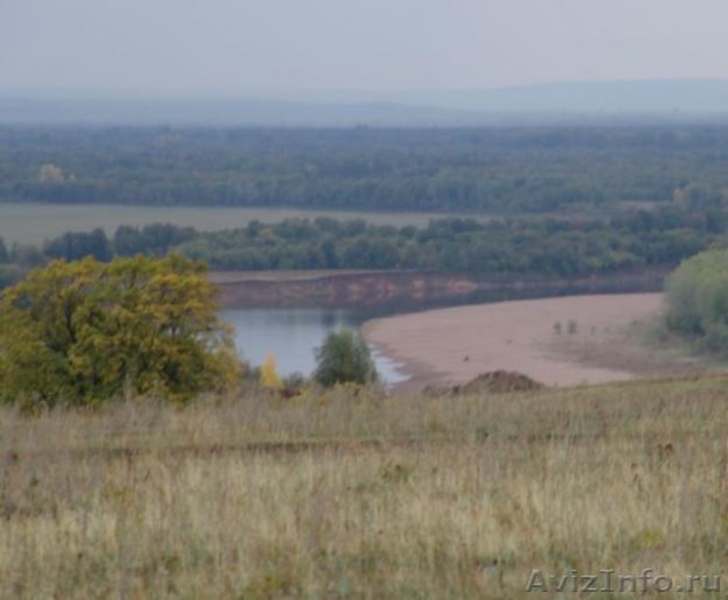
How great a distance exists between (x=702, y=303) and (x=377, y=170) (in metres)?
78.1

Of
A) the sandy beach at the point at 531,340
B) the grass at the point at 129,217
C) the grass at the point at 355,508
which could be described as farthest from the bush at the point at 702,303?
the grass at the point at 129,217

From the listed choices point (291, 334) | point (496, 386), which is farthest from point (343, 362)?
point (291, 334)

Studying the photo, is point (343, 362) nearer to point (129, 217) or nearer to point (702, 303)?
point (702, 303)

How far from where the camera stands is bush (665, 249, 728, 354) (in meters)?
35.6

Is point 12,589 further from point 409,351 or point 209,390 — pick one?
point 409,351

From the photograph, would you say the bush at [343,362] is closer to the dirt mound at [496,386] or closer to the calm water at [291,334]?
the calm water at [291,334]

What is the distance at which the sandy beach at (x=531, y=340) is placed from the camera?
113ft

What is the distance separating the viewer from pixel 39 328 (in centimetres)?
2091

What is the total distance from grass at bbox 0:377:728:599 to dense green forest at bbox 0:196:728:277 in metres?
45.7

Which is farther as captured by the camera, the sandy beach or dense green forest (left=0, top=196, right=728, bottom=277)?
dense green forest (left=0, top=196, right=728, bottom=277)

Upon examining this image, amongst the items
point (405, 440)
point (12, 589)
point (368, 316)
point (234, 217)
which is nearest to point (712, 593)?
point (12, 589)

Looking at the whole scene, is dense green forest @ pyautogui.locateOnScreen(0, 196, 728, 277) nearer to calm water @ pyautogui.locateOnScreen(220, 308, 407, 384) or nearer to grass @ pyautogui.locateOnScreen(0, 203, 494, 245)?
grass @ pyautogui.locateOnScreen(0, 203, 494, 245)

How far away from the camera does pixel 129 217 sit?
80312mm

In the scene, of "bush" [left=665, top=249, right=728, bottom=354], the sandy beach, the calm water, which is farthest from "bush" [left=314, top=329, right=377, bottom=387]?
"bush" [left=665, top=249, right=728, bottom=354]
